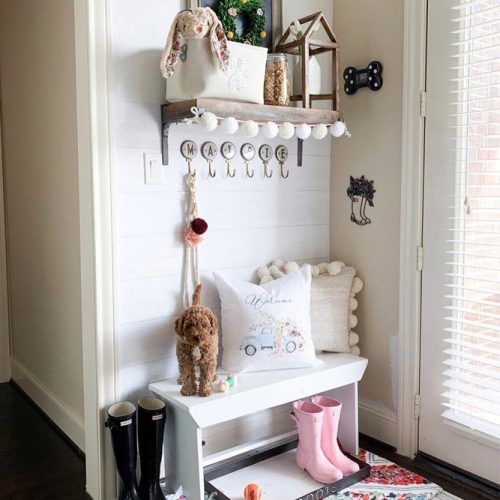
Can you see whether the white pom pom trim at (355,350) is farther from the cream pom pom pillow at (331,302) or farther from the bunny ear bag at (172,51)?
the bunny ear bag at (172,51)

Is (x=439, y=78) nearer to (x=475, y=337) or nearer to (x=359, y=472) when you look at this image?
(x=475, y=337)

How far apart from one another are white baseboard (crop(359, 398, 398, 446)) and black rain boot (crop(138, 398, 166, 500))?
1.03 meters

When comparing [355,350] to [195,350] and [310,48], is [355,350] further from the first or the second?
[310,48]

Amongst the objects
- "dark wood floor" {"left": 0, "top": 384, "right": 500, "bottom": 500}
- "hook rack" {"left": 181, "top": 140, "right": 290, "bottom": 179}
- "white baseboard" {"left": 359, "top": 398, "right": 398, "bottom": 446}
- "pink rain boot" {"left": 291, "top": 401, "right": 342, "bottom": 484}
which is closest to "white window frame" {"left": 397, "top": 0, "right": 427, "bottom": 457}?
"white baseboard" {"left": 359, "top": 398, "right": 398, "bottom": 446}

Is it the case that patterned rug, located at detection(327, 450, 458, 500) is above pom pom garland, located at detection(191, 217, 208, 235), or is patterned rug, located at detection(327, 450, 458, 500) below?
below

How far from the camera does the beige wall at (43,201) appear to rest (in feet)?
8.71

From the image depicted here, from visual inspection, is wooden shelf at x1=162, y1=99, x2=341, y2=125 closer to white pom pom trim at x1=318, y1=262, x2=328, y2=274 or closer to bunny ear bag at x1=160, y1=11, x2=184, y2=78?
bunny ear bag at x1=160, y1=11, x2=184, y2=78

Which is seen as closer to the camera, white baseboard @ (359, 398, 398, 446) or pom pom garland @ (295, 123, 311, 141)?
pom pom garland @ (295, 123, 311, 141)

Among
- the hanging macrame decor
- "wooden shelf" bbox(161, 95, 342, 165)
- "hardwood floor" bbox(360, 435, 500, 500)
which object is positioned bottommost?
"hardwood floor" bbox(360, 435, 500, 500)

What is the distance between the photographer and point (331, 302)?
2607mm

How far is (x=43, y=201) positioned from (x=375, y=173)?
1.64m

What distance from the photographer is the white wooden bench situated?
2037 mm

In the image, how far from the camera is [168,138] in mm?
2244

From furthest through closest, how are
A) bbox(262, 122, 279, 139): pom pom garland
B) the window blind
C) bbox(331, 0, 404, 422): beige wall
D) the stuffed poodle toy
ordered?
1. bbox(331, 0, 404, 422): beige wall
2. bbox(262, 122, 279, 139): pom pom garland
3. the window blind
4. the stuffed poodle toy
